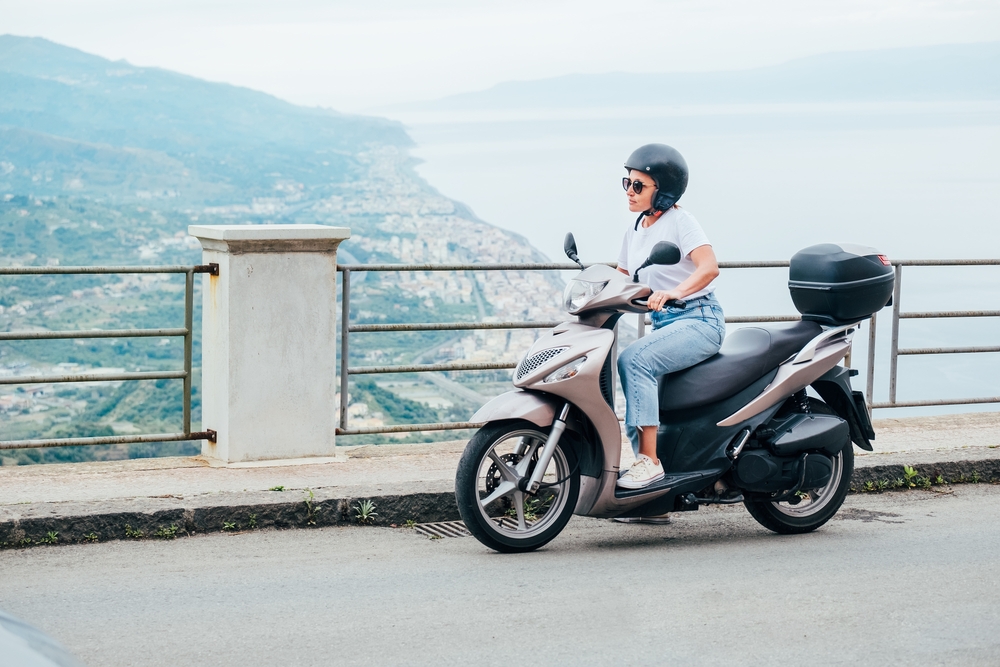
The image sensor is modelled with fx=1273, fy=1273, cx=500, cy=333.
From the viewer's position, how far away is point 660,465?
6.16 metres

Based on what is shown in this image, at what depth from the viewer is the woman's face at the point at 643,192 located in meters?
6.31

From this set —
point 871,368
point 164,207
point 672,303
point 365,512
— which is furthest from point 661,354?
point 164,207

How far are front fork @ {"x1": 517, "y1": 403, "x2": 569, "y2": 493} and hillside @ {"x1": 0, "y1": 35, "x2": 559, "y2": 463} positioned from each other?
2.68 metres

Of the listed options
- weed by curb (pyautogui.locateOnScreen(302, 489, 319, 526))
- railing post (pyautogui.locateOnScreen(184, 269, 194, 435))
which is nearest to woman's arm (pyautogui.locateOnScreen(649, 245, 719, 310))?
weed by curb (pyautogui.locateOnScreen(302, 489, 319, 526))

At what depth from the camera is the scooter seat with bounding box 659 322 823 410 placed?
6219 mm

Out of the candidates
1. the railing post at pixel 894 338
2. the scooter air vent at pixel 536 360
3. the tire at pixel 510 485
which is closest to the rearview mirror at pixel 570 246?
the scooter air vent at pixel 536 360

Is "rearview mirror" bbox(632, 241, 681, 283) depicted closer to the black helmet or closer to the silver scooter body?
the silver scooter body

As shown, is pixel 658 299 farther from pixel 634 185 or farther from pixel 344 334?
pixel 344 334

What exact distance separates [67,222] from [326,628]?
42.7m

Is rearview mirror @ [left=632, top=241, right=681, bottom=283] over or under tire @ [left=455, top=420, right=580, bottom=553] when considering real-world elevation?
over

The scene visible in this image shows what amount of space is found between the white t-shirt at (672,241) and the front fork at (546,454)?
2.75ft

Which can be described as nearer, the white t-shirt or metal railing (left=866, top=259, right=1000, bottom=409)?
the white t-shirt

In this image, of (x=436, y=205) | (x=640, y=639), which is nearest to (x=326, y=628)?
(x=640, y=639)

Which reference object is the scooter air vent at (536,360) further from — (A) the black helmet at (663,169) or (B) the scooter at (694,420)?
(A) the black helmet at (663,169)
